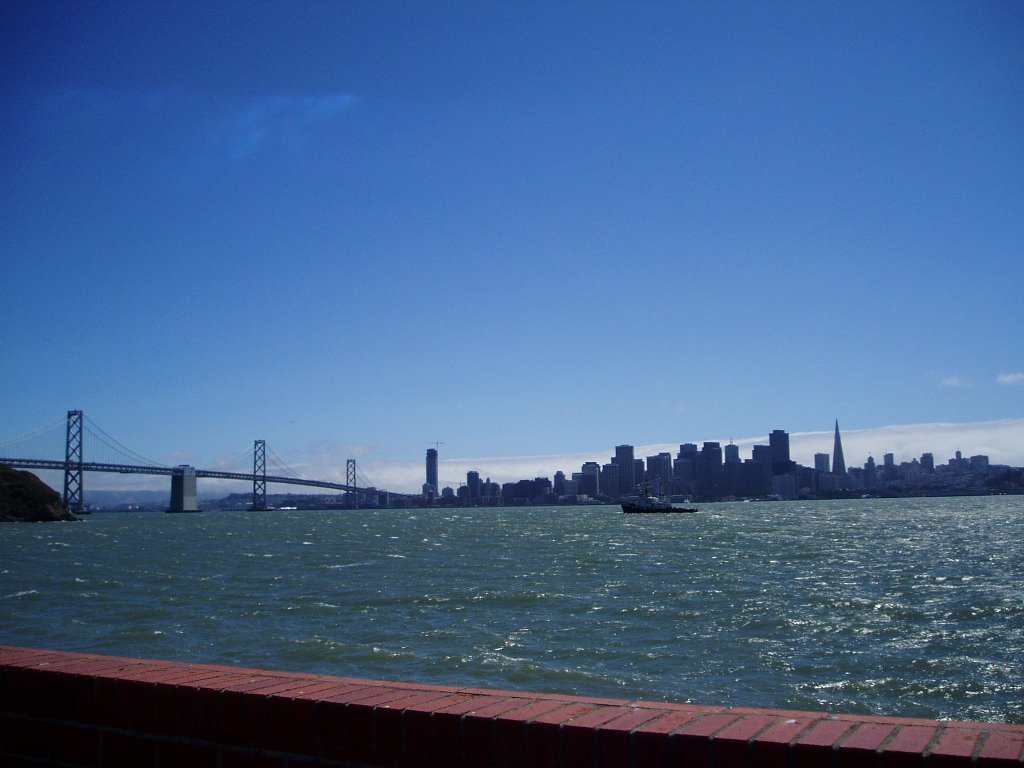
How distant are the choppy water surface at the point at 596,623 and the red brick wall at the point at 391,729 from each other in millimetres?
6858

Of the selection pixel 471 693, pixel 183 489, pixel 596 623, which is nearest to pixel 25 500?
pixel 183 489

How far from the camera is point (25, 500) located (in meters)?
88.6

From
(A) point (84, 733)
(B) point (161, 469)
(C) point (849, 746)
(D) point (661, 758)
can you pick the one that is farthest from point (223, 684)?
(B) point (161, 469)

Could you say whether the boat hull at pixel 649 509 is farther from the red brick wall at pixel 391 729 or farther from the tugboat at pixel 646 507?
the red brick wall at pixel 391 729

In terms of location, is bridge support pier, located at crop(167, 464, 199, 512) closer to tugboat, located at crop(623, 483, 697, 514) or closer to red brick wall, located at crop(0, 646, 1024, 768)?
tugboat, located at crop(623, 483, 697, 514)

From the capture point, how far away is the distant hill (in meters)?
87.5

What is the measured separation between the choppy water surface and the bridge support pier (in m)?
→ 84.9

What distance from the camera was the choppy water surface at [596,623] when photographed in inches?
397

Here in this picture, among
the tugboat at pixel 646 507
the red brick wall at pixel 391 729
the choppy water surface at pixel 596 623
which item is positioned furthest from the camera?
the tugboat at pixel 646 507

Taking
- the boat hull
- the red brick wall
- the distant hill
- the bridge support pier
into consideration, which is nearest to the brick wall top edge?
the red brick wall

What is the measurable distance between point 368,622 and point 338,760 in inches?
486

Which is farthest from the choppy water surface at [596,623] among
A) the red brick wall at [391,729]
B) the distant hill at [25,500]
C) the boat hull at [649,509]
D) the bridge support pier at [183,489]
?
the bridge support pier at [183,489]

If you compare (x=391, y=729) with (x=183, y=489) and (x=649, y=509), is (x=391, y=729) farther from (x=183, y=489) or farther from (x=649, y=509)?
(x=183, y=489)

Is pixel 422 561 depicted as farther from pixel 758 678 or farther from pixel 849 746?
pixel 849 746
